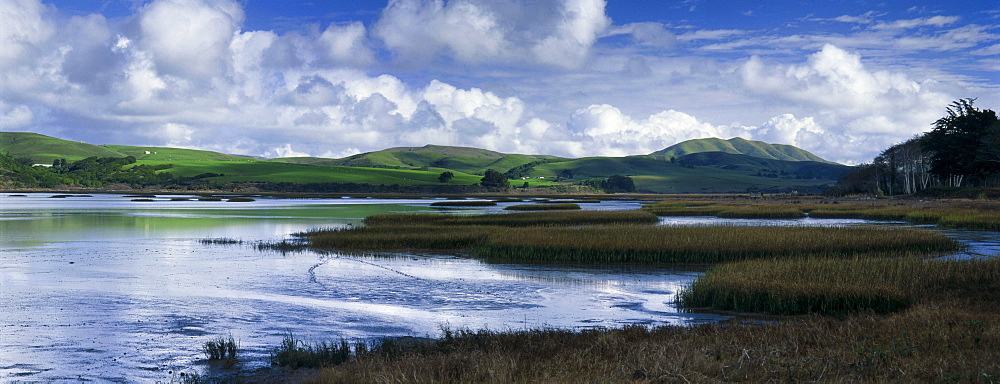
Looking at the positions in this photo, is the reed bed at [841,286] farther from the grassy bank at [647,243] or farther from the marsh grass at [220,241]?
the marsh grass at [220,241]

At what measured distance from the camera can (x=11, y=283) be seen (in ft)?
84.8

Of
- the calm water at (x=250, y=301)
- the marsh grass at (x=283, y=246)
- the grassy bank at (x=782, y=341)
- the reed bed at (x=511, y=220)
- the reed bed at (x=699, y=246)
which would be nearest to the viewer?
the grassy bank at (x=782, y=341)

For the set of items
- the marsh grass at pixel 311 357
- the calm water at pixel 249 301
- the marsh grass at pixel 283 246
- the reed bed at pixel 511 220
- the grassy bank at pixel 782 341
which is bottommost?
→ the calm water at pixel 249 301

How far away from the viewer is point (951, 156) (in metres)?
96.6

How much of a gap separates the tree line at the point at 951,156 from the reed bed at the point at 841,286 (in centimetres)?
7305

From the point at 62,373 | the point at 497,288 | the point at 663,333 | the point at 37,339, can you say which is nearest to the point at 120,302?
the point at 37,339

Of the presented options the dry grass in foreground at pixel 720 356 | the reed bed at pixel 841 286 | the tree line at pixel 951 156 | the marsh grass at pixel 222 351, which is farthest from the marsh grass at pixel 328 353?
the tree line at pixel 951 156

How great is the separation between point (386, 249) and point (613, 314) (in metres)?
22.2

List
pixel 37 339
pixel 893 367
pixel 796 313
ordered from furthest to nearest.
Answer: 1. pixel 796 313
2. pixel 37 339
3. pixel 893 367

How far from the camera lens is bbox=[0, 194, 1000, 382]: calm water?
1584cm

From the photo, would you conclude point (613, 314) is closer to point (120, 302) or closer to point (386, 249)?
point (120, 302)

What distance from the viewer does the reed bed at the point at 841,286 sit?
19.2m

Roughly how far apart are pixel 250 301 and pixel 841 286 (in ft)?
57.9

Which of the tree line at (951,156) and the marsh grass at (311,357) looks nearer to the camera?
the marsh grass at (311,357)
